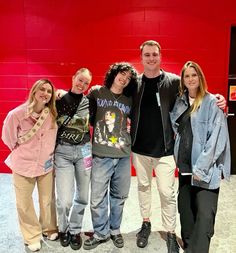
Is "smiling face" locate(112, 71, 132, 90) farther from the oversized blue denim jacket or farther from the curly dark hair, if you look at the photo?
the oversized blue denim jacket

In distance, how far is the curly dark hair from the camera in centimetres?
259

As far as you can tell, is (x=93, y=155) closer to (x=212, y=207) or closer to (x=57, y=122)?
(x=57, y=122)

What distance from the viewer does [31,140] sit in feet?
8.45

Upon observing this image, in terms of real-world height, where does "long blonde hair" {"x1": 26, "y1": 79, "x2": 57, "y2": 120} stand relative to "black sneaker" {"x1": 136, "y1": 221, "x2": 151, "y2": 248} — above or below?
above

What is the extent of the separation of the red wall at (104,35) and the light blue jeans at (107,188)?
1923 mm

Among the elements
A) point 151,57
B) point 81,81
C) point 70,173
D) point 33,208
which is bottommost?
point 33,208

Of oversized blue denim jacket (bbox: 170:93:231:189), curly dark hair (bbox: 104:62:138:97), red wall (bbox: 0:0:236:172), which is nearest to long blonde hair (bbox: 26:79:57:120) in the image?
curly dark hair (bbox: 104:62:138:97)

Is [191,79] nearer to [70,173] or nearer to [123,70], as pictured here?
[123,70]

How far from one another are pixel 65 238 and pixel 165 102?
1.42 meters

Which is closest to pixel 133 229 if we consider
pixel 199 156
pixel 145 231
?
pixel 145 231

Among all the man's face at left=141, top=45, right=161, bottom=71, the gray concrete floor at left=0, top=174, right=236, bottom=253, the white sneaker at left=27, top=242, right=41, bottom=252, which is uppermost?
the man's face at left=141, top=45, right=161, bottom=71

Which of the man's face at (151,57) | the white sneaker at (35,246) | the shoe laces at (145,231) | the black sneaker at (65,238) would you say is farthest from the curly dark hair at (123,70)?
the white sneaker at (35,246)

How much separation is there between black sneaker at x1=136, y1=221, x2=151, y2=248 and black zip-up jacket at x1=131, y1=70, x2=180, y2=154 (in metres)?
0.75

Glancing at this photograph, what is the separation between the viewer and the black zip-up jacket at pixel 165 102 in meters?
2.64
